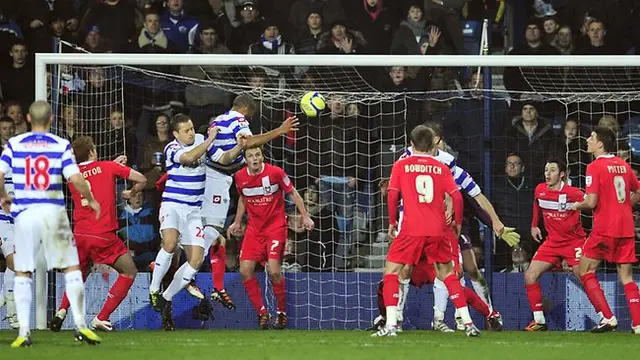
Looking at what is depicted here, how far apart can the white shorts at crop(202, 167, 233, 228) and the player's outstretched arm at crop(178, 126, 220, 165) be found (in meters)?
1.38

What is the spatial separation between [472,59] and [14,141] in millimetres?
5658

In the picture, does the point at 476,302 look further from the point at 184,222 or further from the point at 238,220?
the point at 184,222

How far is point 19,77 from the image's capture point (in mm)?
16797

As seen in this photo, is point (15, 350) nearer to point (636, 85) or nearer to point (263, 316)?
point (263, 316)

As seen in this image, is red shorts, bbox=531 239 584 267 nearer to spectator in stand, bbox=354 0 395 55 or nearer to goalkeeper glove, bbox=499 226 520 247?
goalkeeper glove, bbox=499 226 520 247

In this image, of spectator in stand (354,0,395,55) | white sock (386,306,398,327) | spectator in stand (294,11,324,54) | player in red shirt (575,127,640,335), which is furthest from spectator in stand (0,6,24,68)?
player in red shirt (575,127,640,335)

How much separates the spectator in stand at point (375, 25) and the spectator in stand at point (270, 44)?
1001 millimetres

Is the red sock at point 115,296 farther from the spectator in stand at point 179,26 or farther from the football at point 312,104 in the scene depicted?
the spectator in stand at point 179,26

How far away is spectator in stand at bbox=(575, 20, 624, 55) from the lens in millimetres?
16719

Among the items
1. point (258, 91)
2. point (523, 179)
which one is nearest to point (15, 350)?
point (258, 91)

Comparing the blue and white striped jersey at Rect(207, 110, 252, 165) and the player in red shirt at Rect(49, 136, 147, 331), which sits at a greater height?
the blue and white striped jersey at Rect(207, 110, 252, 165)

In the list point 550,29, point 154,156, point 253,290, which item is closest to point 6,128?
point 154,156

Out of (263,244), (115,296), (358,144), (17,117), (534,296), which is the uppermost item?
(17,117)

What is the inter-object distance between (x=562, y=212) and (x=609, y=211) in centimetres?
104
